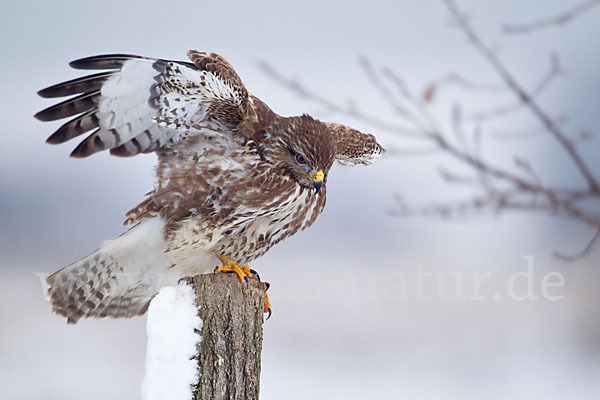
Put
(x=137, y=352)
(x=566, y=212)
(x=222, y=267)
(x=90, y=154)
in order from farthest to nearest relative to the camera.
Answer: (x=137, y=352), (x=90, y=154), (x=222, y=267), (x=566, y=212)

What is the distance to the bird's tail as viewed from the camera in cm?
354

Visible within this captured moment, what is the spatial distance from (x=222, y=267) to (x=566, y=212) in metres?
2.08

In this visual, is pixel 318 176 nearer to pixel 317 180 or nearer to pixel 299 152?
pixel 317 180

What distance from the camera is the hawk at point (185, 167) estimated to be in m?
3.32

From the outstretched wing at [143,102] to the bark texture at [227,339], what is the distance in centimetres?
120

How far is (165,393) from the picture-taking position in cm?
214

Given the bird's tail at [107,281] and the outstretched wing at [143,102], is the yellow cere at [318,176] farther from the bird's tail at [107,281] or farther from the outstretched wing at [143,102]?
the bird's tail at [107,281]

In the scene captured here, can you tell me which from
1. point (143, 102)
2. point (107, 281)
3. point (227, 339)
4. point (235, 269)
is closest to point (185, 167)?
point (143, 102)

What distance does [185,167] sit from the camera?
11.1 feet

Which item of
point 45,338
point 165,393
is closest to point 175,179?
point 165,393

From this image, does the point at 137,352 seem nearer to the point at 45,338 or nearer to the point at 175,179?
the point at 45,338

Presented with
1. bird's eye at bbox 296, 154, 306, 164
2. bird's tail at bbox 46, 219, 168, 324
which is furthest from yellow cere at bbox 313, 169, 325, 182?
bird's tail at bbox 46, 219, 168, 324

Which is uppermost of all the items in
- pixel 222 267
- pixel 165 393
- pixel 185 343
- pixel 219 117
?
pixel 219 117

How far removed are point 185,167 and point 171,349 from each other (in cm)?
137
